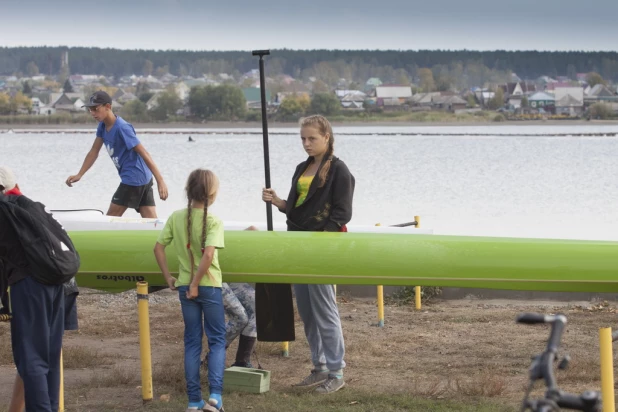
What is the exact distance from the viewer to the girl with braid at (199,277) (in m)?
5.82

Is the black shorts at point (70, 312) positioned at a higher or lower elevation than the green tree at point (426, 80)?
lower

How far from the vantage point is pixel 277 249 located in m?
6.94

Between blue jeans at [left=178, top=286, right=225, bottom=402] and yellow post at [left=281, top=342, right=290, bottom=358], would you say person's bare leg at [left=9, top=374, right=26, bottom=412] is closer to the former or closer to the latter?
blue jeans at [left=178, top=286, right=225, bottom=402]

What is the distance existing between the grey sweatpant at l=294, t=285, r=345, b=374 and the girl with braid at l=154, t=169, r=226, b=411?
802mm

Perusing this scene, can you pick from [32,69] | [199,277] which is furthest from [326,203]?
[32,69]

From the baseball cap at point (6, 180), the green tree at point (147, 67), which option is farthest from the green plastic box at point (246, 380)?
the green tree at point (147, 67)

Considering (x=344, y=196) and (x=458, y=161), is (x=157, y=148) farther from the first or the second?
(x=344, y=196)

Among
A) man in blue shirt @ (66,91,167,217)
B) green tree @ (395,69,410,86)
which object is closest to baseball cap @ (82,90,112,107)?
man in blue shirt @ (66,91,167,217)

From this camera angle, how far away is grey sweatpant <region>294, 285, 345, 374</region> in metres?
6.58

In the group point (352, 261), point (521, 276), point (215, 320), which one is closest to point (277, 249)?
point (352, 261)

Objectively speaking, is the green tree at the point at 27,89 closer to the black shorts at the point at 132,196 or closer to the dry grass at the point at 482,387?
the black shorts at the point at 132,196

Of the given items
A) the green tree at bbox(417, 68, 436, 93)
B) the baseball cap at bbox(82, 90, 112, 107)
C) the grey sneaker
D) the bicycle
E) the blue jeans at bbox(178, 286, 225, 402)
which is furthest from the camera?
the green tree at bbox(417, 68, 436, 93)

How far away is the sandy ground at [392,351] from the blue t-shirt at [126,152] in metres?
1.16

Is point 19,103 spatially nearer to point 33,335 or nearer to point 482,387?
point 482,387
